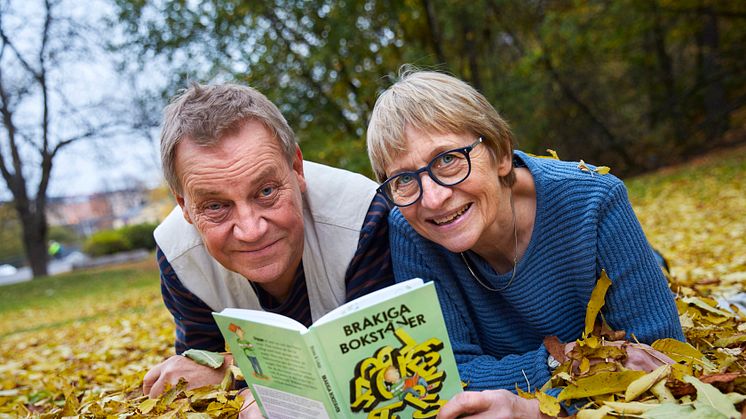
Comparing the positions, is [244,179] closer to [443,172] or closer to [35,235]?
[443,172]

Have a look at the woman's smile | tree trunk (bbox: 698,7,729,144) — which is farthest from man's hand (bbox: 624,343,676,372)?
tree trunk (bbox: 698,7,729,144)

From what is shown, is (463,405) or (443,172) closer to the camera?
(463,405)

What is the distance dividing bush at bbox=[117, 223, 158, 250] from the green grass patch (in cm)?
1044

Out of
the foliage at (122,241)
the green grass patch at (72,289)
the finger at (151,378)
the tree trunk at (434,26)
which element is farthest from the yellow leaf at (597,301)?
the foliage at (122,241)

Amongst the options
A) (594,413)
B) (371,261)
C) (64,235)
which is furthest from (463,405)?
(64,235)

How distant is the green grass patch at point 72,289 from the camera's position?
1216cm

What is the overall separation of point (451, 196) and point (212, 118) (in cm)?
87

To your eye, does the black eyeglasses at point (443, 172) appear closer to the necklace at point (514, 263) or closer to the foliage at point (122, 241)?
the necklace at point (514, 263)

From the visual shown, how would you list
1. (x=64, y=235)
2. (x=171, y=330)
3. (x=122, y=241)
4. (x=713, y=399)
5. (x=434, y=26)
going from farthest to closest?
(x=64, y=235) → (x=122, y=241) → (x=434, y=26) → (x=171, y=330) → (x=713, y=399)

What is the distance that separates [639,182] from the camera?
1280cm

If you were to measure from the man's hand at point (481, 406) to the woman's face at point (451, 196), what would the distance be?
506 mm

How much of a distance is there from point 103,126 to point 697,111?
15.4m

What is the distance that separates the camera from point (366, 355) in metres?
1.48

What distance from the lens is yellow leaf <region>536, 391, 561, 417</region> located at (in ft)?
5.23
